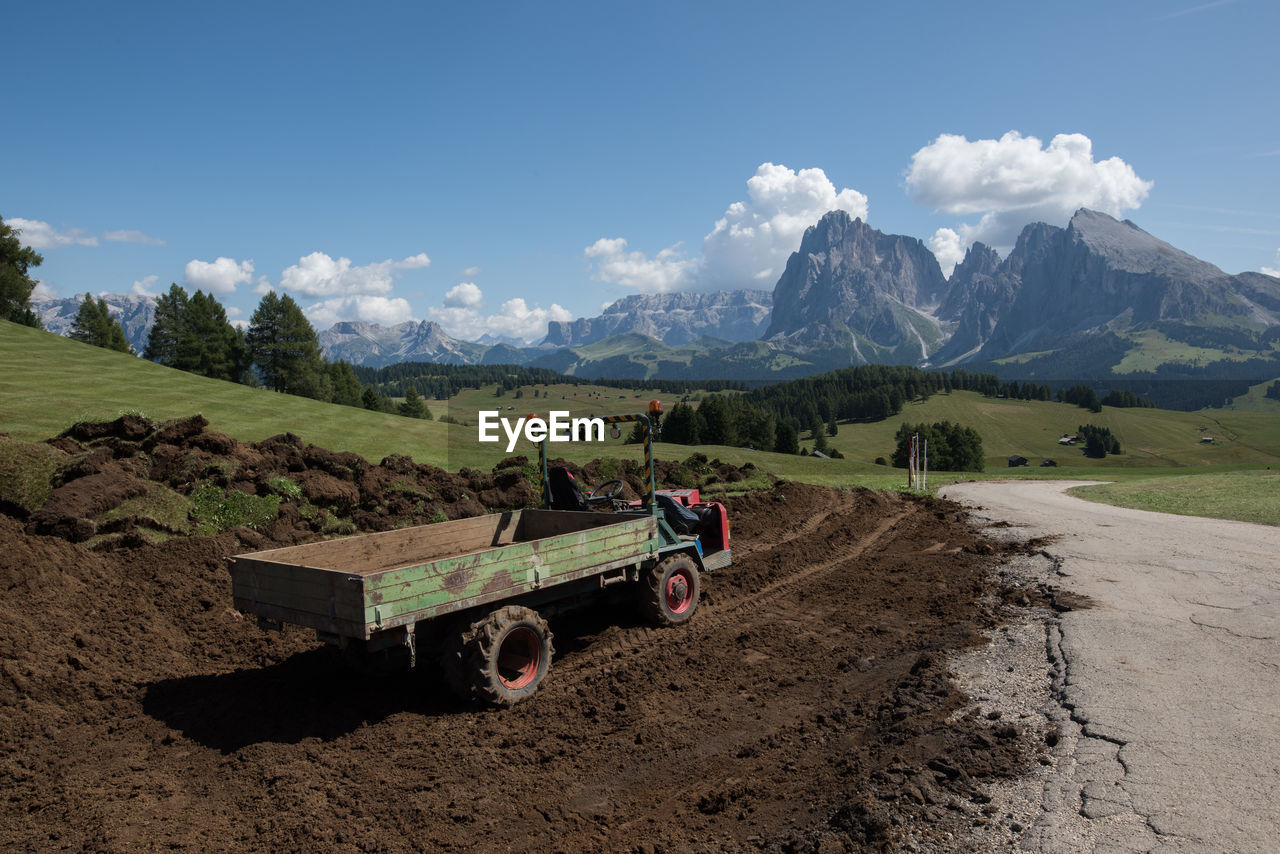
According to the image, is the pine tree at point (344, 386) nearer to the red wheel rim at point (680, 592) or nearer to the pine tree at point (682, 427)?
the pine tree at point (682, 427)

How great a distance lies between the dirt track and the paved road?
0.69 m

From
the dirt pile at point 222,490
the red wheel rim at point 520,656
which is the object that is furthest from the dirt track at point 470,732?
the dirt pile at point 222,490

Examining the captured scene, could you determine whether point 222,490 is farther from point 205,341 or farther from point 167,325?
point 167,325

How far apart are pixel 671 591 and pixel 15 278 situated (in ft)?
233

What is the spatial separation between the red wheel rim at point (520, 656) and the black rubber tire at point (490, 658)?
0.01 metres

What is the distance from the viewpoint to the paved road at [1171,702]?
481 centimetres

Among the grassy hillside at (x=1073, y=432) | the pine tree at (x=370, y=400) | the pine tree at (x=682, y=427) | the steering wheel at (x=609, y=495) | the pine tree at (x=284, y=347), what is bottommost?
the grassy hillside at (x=1073, y=432)

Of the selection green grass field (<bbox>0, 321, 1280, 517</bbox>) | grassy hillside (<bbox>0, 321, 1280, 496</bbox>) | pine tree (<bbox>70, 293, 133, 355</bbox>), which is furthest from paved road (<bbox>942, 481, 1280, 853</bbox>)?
pine tree (<bbox>70, 293, 133, 355</bbox>)

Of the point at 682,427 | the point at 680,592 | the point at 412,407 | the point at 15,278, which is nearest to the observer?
the point at 680,592

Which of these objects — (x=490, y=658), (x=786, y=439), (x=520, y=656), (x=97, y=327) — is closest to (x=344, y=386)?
(x=97, y=327)

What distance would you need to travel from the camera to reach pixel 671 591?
10289 millimetres

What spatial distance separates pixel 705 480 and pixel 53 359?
104ft

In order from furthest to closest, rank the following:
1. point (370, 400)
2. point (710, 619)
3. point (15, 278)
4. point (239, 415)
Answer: point (370, 400)
point (15, 278)
point (239, 415)
point (710, 619)

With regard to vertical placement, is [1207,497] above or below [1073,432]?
above
